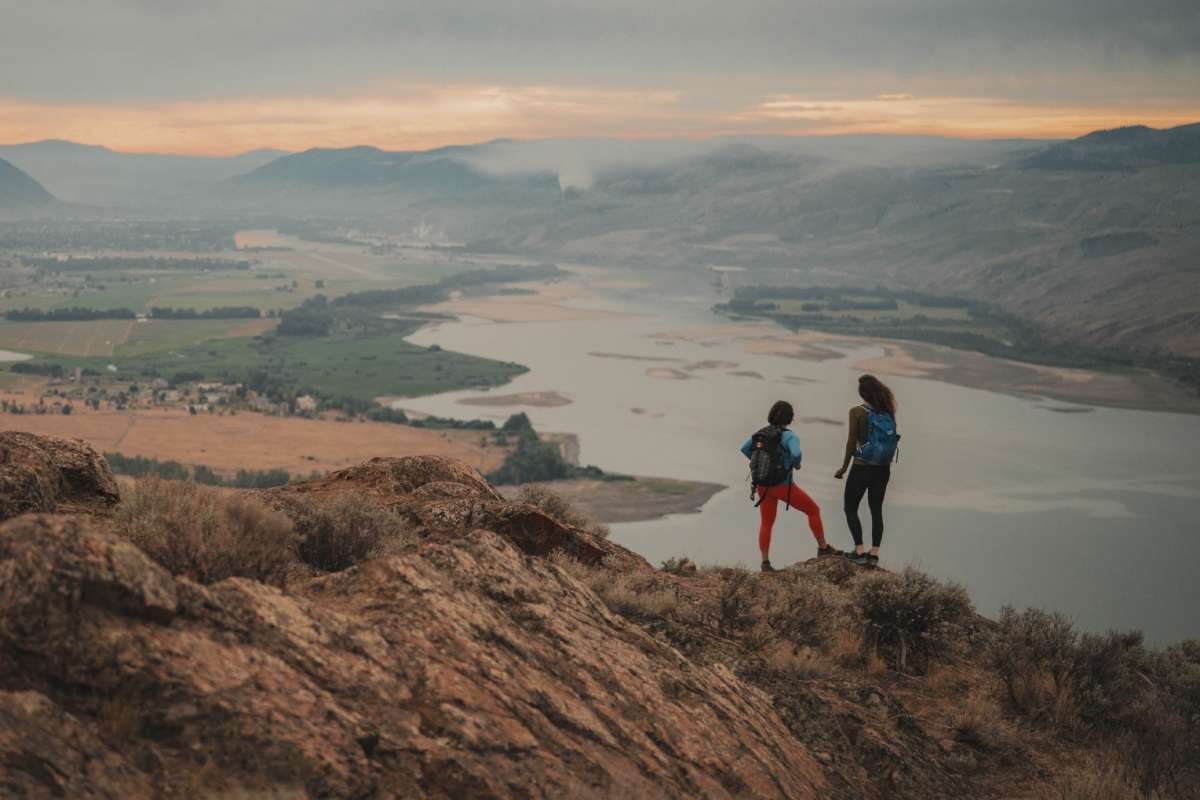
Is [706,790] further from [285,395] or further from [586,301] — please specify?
[586,301]

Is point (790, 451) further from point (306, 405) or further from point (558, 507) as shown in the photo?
point (306, 405)

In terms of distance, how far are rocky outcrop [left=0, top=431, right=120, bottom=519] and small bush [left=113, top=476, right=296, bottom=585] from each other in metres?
0.59

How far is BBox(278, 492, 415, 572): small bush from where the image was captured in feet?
22.2

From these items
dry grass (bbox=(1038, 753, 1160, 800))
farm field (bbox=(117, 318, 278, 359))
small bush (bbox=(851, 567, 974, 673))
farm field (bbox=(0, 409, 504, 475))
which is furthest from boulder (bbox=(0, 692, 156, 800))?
farm field (bbox=(117, 318, 278, 359))

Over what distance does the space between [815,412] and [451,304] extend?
75.3 m

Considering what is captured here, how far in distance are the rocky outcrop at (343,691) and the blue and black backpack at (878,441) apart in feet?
14.5

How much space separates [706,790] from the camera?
503 cm

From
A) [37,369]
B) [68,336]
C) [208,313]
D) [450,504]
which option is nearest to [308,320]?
[208,313]

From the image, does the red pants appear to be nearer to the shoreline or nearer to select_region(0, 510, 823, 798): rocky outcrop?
select_region(0, 510, 823, 798): rocky outcrop

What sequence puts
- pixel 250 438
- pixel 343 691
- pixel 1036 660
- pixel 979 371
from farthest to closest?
pixel 979 371 < pixel 250 438 < pixel 1036 660 < pixel 343 691

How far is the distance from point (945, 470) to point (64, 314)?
283 ft

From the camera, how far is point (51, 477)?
699 centimetres

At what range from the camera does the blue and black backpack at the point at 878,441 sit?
32.2ft

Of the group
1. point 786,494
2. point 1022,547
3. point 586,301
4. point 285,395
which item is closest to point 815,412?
point 1022,547
